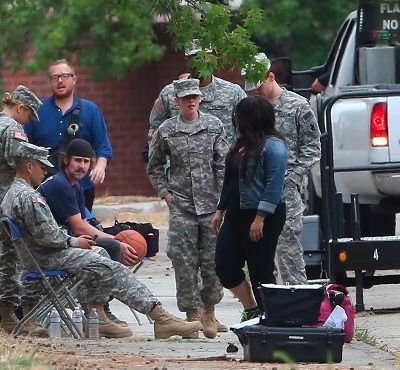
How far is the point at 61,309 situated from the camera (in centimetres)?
1023

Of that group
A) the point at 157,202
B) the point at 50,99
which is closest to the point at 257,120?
the point at 50,99

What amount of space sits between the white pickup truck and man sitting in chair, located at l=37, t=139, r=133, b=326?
1.95 m

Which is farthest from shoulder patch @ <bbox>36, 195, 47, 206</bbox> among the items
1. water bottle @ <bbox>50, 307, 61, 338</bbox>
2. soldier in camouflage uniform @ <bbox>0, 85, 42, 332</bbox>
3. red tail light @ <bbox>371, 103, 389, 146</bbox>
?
red tail light @ <bbox>371, 103, 389, 146</bbox>

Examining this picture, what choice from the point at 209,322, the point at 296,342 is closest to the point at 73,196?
the point at 209,322

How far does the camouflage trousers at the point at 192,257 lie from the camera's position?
35.2 feet

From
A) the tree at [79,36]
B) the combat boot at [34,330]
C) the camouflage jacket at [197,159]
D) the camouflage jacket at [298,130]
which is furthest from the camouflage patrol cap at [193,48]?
the tree at [79,36]

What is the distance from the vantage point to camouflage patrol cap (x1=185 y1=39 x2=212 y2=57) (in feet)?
31.1

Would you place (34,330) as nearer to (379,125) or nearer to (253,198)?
(253,198)

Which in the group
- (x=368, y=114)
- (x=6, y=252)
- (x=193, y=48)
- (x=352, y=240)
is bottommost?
(x=352, y=240)

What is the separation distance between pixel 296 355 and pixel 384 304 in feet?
12.4

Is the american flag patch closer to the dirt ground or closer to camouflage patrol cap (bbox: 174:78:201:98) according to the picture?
camouflage patrol cap (bbox: 174:78:201:98)

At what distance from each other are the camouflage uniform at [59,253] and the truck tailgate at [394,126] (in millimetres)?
2718

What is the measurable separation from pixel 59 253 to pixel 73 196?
0.63m

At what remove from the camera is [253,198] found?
9.94 m
